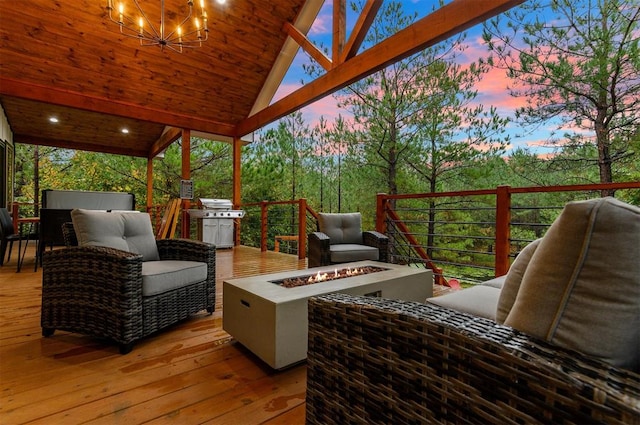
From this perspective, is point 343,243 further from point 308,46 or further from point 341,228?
point 308,46

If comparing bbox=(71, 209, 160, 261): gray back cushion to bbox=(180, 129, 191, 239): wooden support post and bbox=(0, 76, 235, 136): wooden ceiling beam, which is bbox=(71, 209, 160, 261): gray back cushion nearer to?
bbox=(180, 129, 191, 239): wooden support post

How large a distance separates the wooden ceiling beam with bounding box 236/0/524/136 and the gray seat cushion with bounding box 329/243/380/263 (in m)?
2.17

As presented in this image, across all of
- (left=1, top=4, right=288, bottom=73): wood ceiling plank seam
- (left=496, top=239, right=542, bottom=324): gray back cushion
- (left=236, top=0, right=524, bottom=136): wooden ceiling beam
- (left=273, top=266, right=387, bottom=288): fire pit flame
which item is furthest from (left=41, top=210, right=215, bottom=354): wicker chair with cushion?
(left=1, top=4, right=288, bottom=73): wood ceiling plank seam

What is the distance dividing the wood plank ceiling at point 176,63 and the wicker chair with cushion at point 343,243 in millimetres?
1899

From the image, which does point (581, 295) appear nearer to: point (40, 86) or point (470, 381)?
point (470, 381)

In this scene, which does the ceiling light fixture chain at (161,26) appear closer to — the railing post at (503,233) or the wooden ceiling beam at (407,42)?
the wooden ceiling beam at (407,42)

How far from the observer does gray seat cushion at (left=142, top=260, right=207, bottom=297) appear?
1784mm

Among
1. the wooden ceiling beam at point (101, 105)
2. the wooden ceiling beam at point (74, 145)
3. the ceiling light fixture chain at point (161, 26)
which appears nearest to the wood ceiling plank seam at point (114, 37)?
the ceiling light fixture chain at point (161, 26)

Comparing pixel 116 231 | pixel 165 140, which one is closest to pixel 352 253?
pixel 116 231

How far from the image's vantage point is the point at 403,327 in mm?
722

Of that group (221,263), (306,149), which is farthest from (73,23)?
(306,149)

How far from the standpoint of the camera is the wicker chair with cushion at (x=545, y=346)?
0.48 m

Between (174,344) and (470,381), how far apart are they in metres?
1.69

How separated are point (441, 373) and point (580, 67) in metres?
6.39
